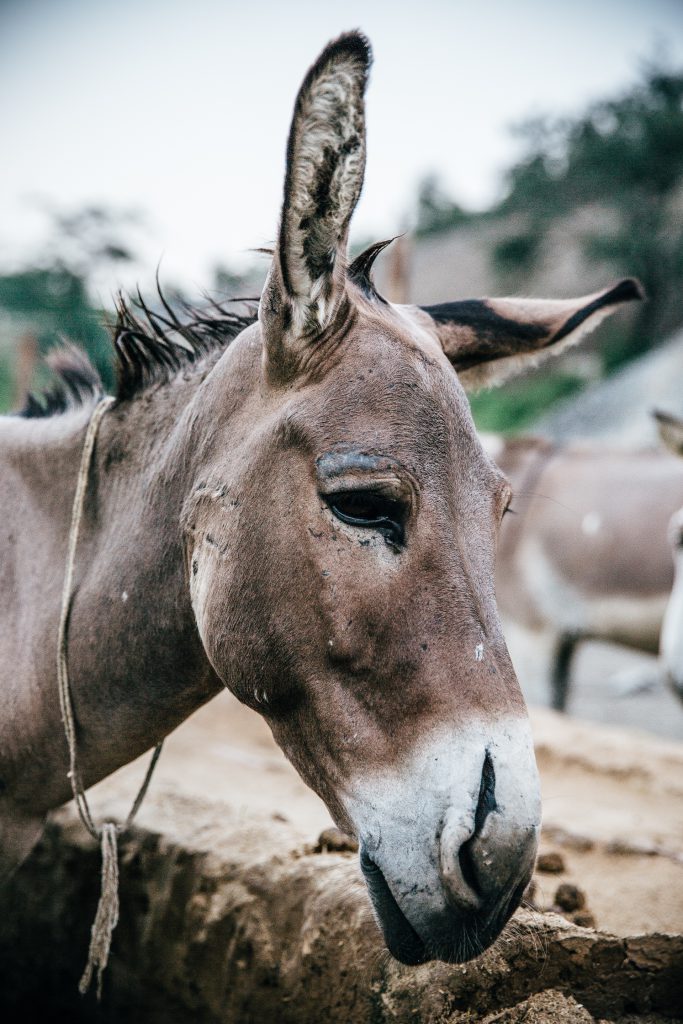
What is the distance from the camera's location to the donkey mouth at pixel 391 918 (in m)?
1.54

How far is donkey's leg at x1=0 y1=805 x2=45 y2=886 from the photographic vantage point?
217 centimetres

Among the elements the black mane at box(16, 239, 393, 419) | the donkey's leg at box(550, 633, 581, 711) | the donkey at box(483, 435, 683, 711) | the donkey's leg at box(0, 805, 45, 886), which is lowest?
the donkey's leg at box(550, 633, 581, 711)

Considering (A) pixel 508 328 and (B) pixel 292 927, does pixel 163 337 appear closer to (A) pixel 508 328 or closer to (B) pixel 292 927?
(A) pixel 508 328

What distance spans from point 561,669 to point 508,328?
18.7 ft

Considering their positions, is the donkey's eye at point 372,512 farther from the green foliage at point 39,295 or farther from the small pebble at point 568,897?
the green foliage at point 39,295

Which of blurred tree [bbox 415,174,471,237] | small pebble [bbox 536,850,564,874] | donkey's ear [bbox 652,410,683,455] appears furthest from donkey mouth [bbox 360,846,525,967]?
blurred tree [bbox 415,174,471,237]

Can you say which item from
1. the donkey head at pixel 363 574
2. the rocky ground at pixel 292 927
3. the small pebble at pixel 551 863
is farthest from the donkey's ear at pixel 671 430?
the donkey head at pixel 363 574

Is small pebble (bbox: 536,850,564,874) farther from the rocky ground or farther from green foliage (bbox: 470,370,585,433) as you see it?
green foliage (bbox: 470,370,585,433)

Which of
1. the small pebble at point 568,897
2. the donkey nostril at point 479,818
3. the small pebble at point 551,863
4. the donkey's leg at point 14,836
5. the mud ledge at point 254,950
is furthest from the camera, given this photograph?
the small pebble at point 551,863

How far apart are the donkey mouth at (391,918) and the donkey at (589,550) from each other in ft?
18.3

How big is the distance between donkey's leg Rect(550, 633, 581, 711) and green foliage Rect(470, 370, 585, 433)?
18.5m

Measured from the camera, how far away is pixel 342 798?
1.60 m

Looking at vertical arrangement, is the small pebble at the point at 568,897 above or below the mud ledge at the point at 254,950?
below

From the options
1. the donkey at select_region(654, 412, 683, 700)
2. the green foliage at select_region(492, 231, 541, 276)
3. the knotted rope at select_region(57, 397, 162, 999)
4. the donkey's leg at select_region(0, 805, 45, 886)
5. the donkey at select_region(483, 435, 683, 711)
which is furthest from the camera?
the green foliage at select_region(492, 231, 541, 276)
